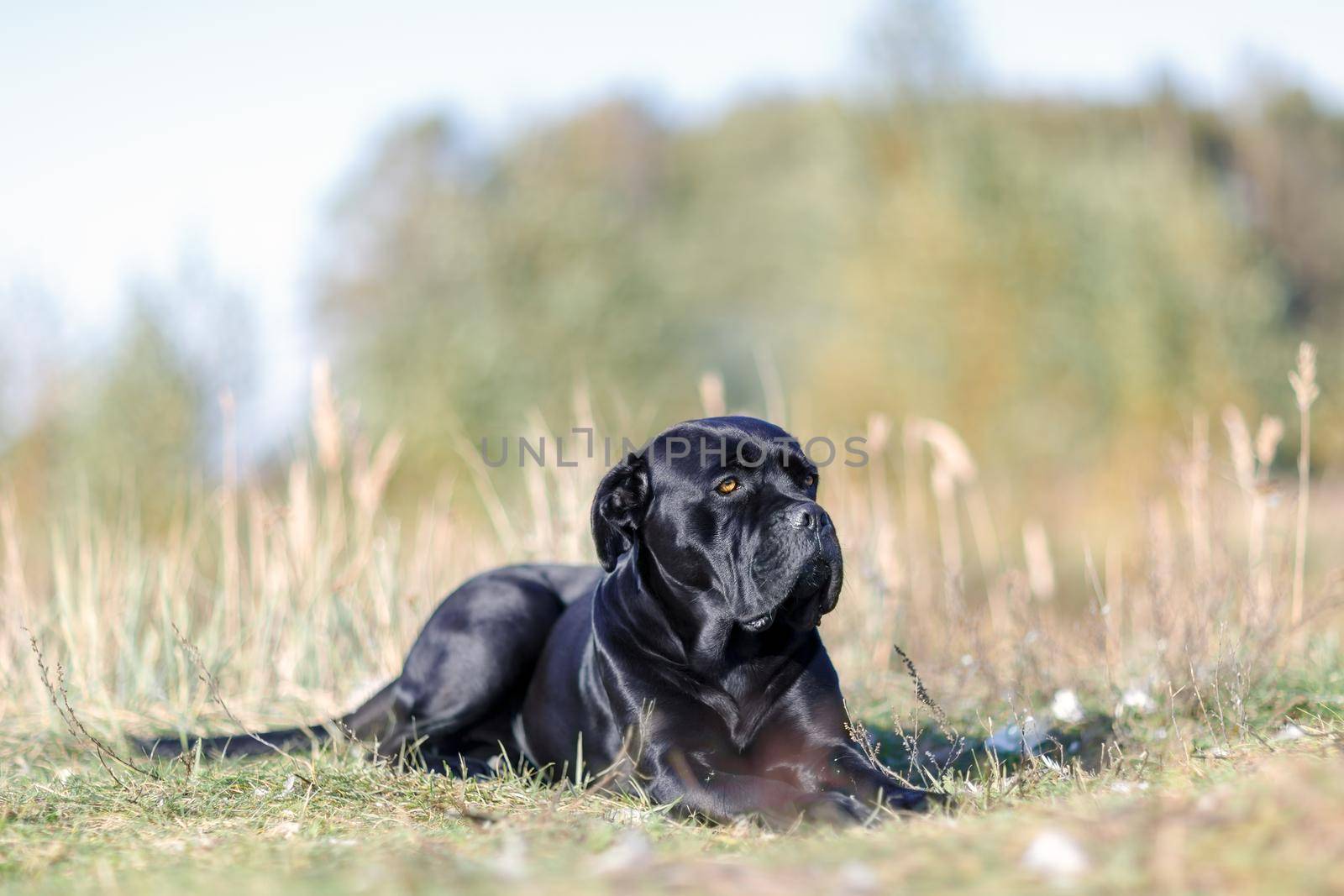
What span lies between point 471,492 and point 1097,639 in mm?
13394

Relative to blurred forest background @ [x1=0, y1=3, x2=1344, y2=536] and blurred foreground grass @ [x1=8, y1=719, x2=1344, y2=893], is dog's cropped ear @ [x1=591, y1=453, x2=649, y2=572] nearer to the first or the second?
blurred foreground grass @ [x1=8, y1=719, x2=1344, y2=893]

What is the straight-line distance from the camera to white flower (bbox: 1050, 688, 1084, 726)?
14.5ft

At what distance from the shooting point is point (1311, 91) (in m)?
31.7

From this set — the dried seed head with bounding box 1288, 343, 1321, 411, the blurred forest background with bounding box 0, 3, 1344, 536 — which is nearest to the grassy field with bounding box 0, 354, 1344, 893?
the dried seed head with bounding box 1288, 343, 1321, 411

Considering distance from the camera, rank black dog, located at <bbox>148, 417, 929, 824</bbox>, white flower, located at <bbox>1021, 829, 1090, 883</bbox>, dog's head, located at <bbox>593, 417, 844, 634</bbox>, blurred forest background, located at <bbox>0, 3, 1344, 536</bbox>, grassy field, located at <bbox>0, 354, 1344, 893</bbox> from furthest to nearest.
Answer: blurred forest background, located at <bbox>0, 3, 1344, 536</bbox> → dog's head, located at <bbox>593, 417, 844, 634</bbox> → black dog, located at <bbox>148, 417, 929, 824</bbox> → grassy field, located at <bbox>0, 354, 1344, 893</bbox> → white flower, located at <bbox>1021, 829, 1090, 883</bbox>

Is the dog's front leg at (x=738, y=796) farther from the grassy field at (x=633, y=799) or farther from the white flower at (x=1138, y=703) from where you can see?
the white flower at (x=1138, y=703)

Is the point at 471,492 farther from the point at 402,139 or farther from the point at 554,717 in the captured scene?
the point at 402,139

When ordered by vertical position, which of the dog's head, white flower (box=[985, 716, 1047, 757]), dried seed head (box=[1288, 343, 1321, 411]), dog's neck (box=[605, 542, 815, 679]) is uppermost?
dried seed head (box=[1288, 343, 1321, 411])

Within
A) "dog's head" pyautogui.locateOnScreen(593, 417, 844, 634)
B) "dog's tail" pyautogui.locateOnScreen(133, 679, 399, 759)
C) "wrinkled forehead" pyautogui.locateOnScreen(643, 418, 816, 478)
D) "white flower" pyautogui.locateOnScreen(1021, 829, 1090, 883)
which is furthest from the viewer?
"dog's tail" pyautogui.locateOnScreen(133, 679, 399, 759)

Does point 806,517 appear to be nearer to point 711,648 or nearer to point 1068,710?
point 711,648

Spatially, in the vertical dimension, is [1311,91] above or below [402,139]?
below

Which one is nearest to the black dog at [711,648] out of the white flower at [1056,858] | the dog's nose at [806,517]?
the dog's nose at [806,517]

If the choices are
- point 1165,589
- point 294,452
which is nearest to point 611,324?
point 294,452

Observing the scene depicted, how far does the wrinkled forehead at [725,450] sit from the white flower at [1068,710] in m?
1.41
